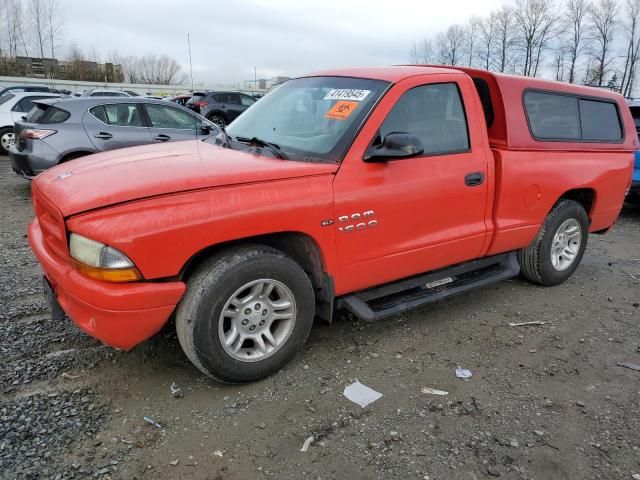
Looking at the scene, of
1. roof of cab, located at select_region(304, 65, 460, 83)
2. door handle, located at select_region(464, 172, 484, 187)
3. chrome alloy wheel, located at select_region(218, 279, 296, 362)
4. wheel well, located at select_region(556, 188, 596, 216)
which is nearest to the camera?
chrome alloy wheel, located at select_region(218, 279, 296, 362)

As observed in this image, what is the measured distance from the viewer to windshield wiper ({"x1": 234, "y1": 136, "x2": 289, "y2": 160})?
315cm

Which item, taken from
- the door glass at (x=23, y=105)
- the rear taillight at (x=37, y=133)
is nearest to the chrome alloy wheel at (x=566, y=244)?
the rear taillight at (x=37, y=133)

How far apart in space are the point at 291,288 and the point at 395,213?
2.76 ft

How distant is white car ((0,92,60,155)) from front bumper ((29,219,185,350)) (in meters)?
11.5

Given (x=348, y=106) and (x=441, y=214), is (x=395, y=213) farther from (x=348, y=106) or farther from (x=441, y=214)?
(x=348, y=106)

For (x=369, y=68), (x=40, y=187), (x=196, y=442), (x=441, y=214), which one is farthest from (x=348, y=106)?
(x=196, y=442)

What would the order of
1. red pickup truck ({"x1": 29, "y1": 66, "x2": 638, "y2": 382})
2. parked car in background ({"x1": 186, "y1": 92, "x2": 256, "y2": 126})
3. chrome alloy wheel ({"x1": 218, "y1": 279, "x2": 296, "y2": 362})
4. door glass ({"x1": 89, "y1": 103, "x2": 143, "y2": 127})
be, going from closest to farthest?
red pickup truck ({"x1": 29, "y1": 66, "x2": 638, "y2": 382}) < chrome alloy wheel ({"x1": 218, "y1": 279, "x2": 296, "y2": 362}) < door glass ({"x1": 89, "y1": 103, "x2": 143, "y2": 127}) < parked car in background ({"x1": 186, "y1": 92, "x2": 256, "y2": 126})

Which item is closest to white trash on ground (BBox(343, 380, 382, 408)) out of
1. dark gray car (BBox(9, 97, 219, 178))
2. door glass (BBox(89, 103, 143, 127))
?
dark gray car (BBox(9, 97, 219, 178))

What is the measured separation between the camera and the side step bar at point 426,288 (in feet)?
10.8

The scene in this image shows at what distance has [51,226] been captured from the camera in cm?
285

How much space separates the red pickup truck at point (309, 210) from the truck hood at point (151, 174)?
0.01 m

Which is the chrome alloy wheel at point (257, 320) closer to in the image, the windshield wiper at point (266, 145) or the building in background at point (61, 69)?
the windshield wiper at point (266, 145)

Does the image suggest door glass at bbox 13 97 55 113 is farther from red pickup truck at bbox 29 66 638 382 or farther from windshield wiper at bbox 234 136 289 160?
windshield wiper at bbox 234 136 289 160

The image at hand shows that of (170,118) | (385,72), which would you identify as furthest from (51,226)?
(170,118)
